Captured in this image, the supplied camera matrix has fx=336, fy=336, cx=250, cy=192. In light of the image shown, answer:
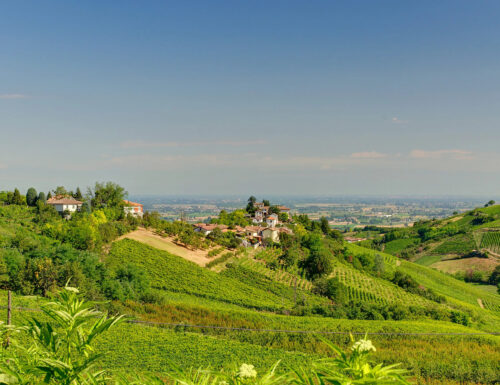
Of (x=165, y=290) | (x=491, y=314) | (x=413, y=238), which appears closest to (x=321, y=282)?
(x=165, y=290)

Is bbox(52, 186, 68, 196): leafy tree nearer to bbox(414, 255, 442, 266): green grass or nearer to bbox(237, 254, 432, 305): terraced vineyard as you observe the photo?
bbox(237, 254, 432, 305): terraced vineyard

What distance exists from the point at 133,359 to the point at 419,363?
36.7 ft

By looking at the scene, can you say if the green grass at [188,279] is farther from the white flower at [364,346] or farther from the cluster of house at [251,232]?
the white flower at [364,346]

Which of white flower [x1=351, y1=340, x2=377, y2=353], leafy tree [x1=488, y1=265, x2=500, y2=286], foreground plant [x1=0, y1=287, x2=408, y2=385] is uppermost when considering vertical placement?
white flower [x1=351, y1=340, x2=377, y2=353]

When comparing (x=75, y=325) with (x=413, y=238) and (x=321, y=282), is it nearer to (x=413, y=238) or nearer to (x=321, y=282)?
(x=321, y=282)

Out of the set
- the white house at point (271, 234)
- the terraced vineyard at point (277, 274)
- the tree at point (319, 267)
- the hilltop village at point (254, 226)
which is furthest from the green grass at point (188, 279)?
the white house at point (271, 234)

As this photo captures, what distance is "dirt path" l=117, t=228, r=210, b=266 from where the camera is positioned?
1721 inches

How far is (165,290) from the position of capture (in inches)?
1304

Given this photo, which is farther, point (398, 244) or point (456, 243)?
point (398, 244)

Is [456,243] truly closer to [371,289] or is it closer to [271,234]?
[271,234]

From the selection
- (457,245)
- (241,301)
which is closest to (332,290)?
(241,301)

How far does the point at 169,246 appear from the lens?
4588 centimetres

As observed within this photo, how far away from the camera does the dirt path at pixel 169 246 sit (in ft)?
143

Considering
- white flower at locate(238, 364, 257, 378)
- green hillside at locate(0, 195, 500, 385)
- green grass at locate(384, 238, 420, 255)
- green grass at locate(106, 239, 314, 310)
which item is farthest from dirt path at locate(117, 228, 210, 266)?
green grass at locate(384, 238, 420, 255)
